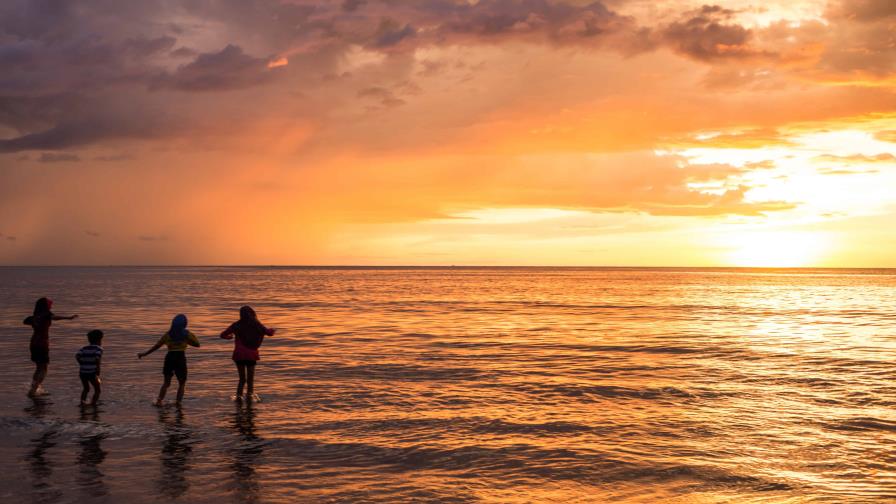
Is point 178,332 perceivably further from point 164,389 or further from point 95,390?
point 95,390

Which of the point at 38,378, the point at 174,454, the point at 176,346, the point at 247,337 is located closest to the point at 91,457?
the point at 174,454

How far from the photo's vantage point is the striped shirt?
609 inches

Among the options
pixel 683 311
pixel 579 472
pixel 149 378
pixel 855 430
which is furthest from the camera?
pixel 683 311

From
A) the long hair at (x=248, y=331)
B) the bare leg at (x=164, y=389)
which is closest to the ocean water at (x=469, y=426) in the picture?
the bare leg at (x=164, y=389)

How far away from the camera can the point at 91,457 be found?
37.7 feet

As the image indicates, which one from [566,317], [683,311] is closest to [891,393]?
[566,317]

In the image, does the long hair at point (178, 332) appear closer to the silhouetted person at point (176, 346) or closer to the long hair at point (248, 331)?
the silhouetted person at point (176, 346)

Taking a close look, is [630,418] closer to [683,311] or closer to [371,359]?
[371,359]

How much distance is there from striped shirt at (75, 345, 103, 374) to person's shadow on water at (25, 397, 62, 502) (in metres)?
1.18

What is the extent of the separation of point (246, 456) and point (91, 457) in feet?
8.44

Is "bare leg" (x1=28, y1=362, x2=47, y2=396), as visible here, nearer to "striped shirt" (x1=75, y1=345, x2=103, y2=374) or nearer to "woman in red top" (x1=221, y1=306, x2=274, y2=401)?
"striped shirt" (x1=75, y1=345, x2=103, y2=374)

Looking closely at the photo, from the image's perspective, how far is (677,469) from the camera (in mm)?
11156

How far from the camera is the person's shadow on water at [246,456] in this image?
9898 millimetres

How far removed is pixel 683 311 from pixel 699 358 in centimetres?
2985
